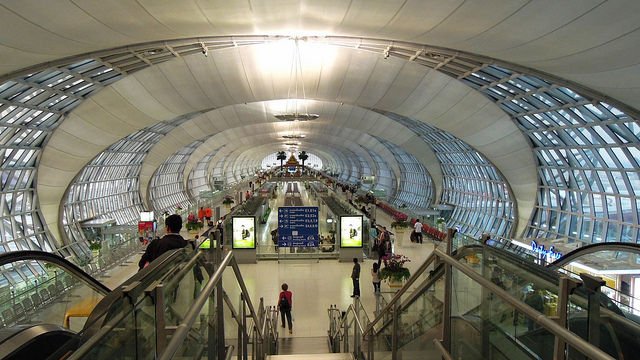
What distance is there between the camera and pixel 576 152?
80.9ft

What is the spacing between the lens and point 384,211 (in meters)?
38.2

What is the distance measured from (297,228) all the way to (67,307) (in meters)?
9.61

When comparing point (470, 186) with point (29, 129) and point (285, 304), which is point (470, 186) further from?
point (285, 304)

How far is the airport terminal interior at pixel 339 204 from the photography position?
3068mm

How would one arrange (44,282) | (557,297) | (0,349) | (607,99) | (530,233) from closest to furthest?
(557,297)
(0,349)
(44,282)
(607,99)
(530,233)

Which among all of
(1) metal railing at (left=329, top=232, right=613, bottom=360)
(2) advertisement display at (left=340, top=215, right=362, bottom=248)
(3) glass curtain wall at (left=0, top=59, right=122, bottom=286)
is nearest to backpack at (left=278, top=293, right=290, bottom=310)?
(1) metal railing at (left=329, top=232, right=613, bottom=360)

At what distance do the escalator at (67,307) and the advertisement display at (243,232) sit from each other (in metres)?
8.71

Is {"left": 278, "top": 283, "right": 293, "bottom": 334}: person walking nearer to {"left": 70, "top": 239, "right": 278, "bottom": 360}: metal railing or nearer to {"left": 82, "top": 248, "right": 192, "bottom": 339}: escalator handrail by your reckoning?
{"left": 70, "top": 239, "right": 278, "bottom": 360}: metal railing

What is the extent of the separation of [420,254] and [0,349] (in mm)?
18259

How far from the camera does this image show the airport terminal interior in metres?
3.07

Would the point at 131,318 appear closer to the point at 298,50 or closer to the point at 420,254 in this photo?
the point at 420,254

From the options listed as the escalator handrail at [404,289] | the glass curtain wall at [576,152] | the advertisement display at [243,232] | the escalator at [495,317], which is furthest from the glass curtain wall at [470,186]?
the escalator at [495,317]

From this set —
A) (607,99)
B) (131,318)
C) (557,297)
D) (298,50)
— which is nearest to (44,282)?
(131,318)

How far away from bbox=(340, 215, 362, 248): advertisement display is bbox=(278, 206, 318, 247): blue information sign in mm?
1112
